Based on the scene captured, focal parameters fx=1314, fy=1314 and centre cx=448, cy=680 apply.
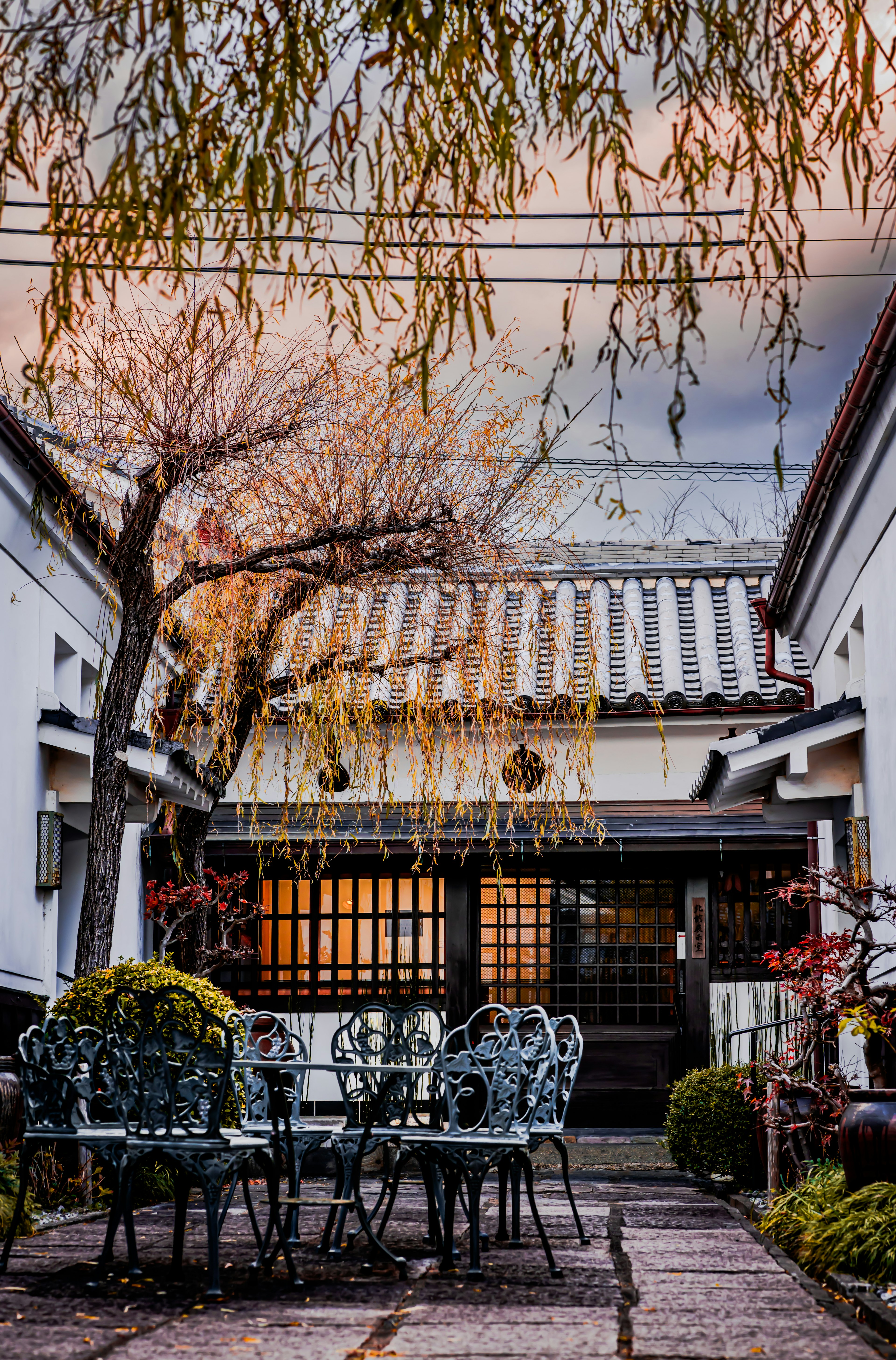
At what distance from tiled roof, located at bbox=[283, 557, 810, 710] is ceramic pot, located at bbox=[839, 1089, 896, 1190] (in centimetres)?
405

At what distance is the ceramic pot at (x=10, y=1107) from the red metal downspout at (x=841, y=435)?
5.92 m

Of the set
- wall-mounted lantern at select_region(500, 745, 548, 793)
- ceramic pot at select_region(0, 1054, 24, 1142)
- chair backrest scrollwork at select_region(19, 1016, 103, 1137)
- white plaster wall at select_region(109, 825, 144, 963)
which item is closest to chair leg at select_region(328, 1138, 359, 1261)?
chair backrest scrollwork at select_region(19, 1016, 103, 1137)

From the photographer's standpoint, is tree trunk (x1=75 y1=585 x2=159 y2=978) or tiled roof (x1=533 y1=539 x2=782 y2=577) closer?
tree trunk (x1=75 y1=585 x2=159 y2=978)

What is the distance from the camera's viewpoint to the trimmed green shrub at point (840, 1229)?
5.06 m

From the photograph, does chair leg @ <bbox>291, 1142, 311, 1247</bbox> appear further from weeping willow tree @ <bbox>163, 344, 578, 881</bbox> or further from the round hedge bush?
weeping willow tree @ <bbox>163, 344, 578, 881</bbox>

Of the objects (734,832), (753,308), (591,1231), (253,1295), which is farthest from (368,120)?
(734,832)

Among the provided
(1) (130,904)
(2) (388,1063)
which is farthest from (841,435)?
(1) (130,904)

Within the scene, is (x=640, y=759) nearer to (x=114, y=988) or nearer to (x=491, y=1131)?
(x=114, y=988)

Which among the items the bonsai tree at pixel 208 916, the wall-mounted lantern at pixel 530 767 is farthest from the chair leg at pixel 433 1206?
the wall-mounted lantern at pixel 530 767

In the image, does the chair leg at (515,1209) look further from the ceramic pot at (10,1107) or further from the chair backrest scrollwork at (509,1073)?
the ceramic pot at (10,1107)

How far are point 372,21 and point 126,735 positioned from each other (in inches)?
243

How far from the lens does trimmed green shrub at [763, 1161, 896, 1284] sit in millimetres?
5062

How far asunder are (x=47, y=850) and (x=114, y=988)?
245 centimetres

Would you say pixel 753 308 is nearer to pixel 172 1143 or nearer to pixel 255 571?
pixel 172 1143
